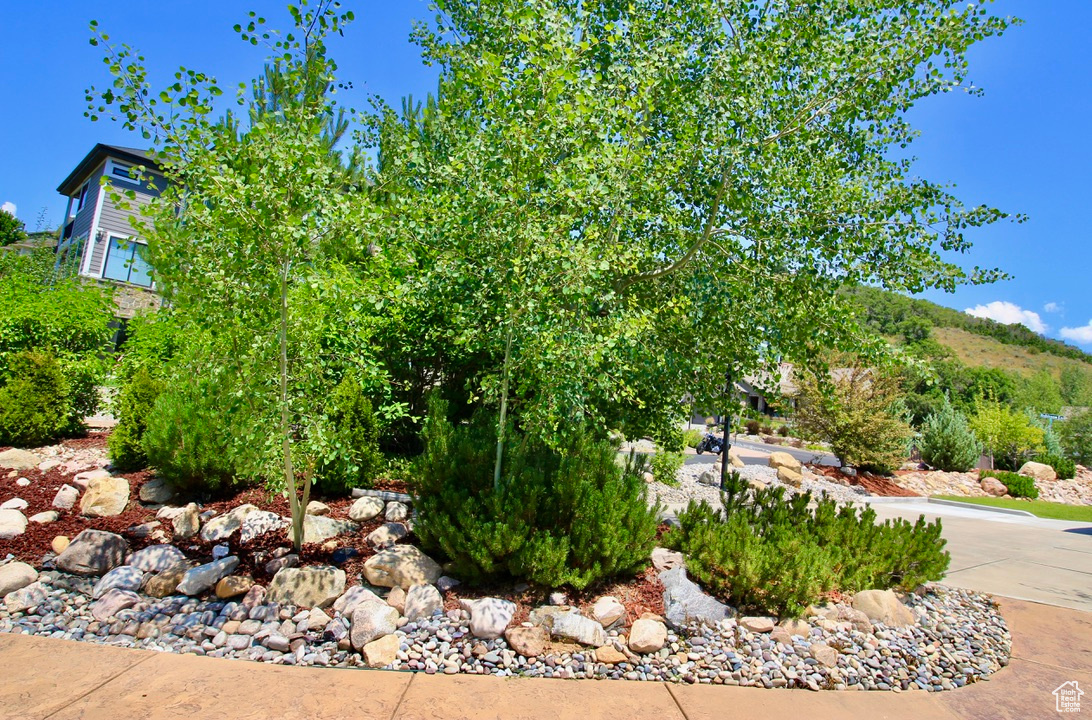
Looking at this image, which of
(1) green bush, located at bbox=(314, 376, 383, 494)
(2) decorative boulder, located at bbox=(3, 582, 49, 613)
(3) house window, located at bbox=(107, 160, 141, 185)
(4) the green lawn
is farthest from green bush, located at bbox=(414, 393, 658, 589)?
(3) house window, located at bbox=(107, 160, 141, 185)

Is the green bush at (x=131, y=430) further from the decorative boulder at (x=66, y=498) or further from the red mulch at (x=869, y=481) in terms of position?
the red mulch at (x=869, y=481)

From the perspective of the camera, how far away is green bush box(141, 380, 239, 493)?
18.3 feet

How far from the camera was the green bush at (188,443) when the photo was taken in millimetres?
5582

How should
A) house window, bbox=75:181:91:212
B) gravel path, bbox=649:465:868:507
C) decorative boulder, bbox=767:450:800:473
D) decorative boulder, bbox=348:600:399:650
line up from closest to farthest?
decorative boulder, bbox=348:600:399:650, gravel path, bbox=649:465:868:507, decorative boulder, bbox=767:450:800:473, house window, bbox=75:181:91:212

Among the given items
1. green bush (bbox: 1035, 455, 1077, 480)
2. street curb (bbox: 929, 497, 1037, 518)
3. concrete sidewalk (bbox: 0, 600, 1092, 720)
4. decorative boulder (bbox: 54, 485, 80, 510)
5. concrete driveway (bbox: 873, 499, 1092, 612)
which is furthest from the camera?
green bush (bbox: 1035, 455, 1077, 480)

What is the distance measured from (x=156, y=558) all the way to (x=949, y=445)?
22585 mm

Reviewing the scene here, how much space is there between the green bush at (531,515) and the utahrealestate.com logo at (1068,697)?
2481 millimetres

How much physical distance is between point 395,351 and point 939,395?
44840 mm

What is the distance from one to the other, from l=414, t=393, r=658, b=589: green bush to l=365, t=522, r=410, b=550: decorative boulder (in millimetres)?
373

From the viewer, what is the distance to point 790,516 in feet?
18.2

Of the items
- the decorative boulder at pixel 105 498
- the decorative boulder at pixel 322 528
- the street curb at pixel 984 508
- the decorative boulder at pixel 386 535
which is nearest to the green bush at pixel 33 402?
the decorative boulder at pixel 105 498

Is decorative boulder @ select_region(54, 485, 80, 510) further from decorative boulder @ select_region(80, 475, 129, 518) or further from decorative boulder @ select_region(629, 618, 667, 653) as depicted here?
decorative boulder @ select_region(629, 618, 667, 653)

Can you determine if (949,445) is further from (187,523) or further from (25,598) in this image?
(25,598)

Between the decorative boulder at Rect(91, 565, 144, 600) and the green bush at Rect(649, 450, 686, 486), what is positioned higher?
the green bush at Rect(649, 450, 686, 486)
